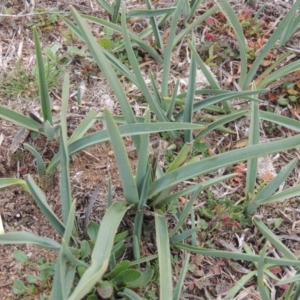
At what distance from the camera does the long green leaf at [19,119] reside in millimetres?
1208

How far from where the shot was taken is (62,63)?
1561mm

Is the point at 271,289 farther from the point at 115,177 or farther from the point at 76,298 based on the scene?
the point at 76,298

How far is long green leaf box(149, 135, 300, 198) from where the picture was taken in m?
0.95

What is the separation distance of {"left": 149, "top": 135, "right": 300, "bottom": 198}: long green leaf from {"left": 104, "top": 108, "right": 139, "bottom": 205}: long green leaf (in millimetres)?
59

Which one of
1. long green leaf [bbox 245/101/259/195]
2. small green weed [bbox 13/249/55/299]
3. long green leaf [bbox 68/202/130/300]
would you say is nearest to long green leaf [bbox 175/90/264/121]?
long green leaf [bbox 245/101/259/195]

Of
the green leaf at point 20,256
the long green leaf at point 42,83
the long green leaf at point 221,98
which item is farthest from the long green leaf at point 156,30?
the green leaf at point 20,256

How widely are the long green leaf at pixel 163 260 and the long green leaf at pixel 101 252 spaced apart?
0.10 meters

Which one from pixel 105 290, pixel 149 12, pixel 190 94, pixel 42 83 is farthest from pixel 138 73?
pixel 105 290

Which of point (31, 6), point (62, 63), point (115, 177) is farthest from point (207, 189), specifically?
point (31, 6)

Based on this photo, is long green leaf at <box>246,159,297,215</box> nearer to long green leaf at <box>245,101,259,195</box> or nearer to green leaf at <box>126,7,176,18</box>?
long green leaf at <box>245,101,259,195</box>

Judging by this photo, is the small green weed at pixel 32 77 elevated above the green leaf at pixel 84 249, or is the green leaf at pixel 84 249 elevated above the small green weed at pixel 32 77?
the small green weed at pixel 32 77

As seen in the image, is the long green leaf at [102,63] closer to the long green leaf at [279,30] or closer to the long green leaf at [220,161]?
the long green leaf at [220,161]

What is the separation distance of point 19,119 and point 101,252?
531mm

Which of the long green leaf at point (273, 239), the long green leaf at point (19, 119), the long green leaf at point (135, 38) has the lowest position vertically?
the long green leaf at point (273, 239)
